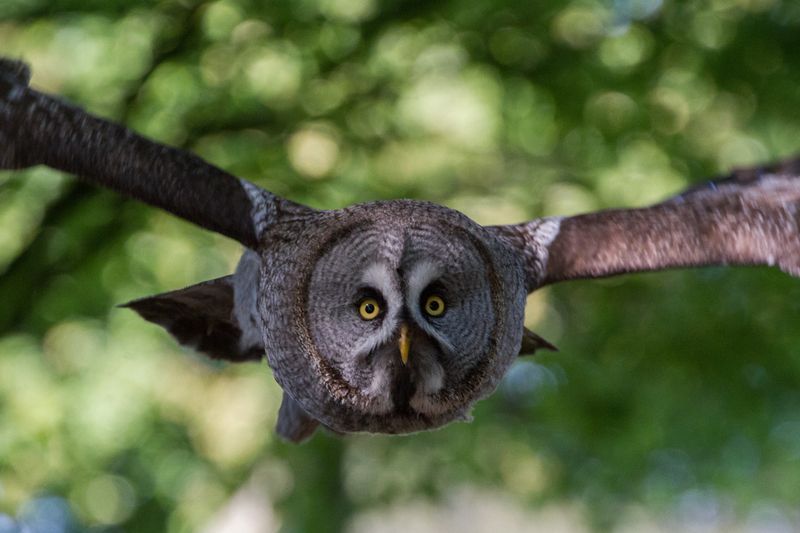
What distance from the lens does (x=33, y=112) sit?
292 centimetres

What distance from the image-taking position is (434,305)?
2.55 metres

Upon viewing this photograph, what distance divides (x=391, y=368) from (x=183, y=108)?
265 cm

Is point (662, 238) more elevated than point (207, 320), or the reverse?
point (662, 238)

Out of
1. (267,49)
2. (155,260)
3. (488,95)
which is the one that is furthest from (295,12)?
(155,260)

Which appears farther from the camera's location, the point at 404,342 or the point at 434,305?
the point at 434,305

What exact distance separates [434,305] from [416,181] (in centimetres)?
289

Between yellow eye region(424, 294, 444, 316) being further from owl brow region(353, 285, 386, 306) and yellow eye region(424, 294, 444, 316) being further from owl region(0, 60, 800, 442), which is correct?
owl brow region(353, 285, 386, 306)

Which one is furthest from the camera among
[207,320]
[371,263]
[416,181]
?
[416,181]

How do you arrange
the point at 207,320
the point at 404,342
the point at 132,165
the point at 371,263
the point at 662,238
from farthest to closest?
the point at 207,320 < the point at 662,238 < the point at 132,165 < the point at 371,263 < the point at 404,342

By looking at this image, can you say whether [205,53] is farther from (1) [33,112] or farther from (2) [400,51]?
(1) [33,112]

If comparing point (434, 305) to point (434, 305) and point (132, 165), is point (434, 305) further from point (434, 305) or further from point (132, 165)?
point (132, 165)

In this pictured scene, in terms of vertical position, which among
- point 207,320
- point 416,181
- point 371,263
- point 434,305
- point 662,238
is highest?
point 371,263

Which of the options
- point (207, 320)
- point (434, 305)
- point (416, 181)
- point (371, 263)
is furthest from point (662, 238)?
point (416, 181)

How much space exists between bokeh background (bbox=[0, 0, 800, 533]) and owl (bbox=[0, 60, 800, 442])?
5.36ft
